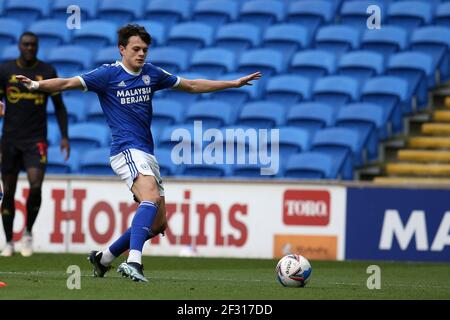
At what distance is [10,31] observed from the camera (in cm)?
2011

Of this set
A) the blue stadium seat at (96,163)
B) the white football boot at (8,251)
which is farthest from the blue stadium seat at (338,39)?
the white football boot at (8,251)

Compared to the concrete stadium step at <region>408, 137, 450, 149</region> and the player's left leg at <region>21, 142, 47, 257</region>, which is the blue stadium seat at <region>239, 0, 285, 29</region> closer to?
the concrete stadium step at <region>408, 137, 450, 149</region>

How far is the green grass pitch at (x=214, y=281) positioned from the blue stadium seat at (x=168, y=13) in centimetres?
687

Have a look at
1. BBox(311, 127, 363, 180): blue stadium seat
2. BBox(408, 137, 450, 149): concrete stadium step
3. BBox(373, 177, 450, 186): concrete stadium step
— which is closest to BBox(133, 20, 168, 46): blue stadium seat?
BBox(311, 127, 363, 180): blue stadium seat

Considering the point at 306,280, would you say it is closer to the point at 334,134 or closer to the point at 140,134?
the point at 140,134

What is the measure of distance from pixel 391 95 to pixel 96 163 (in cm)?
431

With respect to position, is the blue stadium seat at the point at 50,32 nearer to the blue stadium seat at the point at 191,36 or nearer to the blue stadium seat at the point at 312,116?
the blue stadium seat at the point at 191,36

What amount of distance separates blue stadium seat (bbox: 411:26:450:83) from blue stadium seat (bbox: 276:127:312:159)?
2555mm

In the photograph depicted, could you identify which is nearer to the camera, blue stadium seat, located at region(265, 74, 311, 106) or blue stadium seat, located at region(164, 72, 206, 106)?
blue stadium seat, located at region(265, 74, 311, 106)

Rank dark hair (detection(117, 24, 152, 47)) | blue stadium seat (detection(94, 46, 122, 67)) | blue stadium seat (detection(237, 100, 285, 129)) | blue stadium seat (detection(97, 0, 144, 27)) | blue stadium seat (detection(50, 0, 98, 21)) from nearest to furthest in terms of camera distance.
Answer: dark hair (detection(117, 24, 152, 47))
blue stadium seat (detection(237, 100, 285, 129))
blue stadium seat (detection(94, 46, 122, 67))
blue stadium seat (detection(97, 0, 144, 27))
blue stadium seat (detection(50, 0, 98, 21))

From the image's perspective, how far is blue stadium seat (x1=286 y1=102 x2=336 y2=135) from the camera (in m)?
16.8

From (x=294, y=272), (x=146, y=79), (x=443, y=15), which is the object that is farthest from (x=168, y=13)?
(x=294, y=272)

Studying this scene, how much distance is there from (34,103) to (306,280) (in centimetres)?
494
